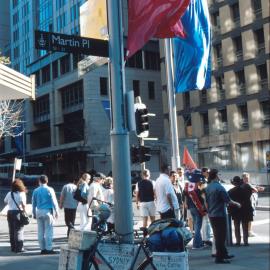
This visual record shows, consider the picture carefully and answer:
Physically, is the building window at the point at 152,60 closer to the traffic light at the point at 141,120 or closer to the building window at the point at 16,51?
the building window at the point at 16,51

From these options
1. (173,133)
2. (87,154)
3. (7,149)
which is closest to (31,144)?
(7,149)

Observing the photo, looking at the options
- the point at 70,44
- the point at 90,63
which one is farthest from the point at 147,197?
the point at 70,44

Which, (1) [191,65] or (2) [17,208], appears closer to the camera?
(2) [17,208]

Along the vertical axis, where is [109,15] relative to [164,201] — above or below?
above

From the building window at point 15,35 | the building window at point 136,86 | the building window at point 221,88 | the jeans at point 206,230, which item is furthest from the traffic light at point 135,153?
the building window at point 15,35

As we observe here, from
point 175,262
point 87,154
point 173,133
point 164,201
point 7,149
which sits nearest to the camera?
point 175,262

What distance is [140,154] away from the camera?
32.4 ft

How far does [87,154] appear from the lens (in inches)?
2286

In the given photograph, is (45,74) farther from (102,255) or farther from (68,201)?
(102,255)

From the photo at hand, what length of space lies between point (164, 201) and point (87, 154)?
47095 millimetres

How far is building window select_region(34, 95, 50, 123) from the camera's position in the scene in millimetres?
70250

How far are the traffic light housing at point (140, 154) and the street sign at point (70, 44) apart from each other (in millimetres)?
2325

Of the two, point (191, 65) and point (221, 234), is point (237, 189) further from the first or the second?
point (191, 65)

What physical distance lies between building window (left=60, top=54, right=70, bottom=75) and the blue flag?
51.2 meters
